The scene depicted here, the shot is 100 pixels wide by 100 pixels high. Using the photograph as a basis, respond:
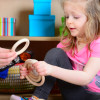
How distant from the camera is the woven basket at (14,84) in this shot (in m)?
1.43

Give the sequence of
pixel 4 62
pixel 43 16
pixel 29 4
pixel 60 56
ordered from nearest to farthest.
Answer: pixel 4 62
pixel 60 56
pixel 43 16
pixel 29 4

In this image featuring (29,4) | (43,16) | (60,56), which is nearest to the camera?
(60,56)

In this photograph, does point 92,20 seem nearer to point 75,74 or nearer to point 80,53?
point 80,53

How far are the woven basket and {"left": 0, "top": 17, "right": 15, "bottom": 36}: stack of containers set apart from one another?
0.87ft

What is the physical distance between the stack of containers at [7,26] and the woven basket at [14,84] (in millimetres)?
264

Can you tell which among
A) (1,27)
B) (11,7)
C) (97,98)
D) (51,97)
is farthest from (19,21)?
(97,98)

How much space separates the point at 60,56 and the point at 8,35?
23.3 inches

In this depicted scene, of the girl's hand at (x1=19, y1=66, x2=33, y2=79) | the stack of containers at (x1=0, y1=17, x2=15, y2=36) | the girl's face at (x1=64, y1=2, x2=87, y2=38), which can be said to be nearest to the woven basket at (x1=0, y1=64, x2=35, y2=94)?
the stack of containers at (x1=0, y1=17, x2=15, y2=36)

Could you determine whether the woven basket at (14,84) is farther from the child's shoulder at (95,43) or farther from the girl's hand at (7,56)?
the child's shoulder at (95,43)

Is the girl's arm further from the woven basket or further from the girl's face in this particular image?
the woven basket

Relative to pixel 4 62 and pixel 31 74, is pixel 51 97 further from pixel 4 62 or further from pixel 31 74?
pixel 4 62

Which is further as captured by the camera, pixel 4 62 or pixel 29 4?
pixel 29 4

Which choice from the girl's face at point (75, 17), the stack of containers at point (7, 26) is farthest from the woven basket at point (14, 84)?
the girl's face at point (75, 17)

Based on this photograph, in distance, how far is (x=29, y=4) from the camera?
1.78 metres
